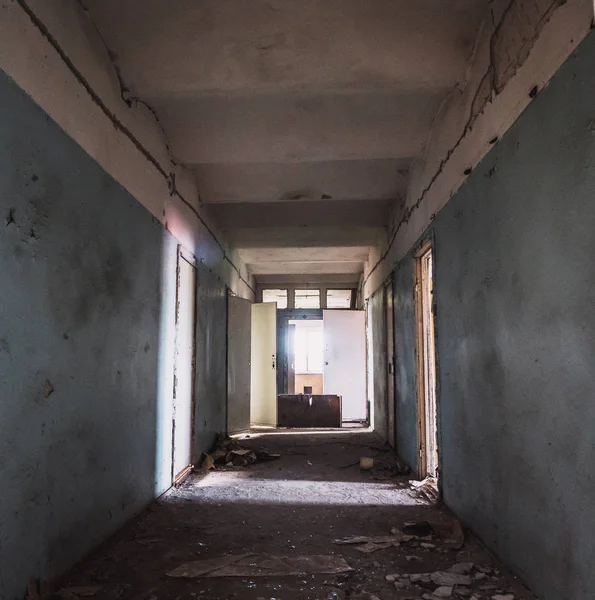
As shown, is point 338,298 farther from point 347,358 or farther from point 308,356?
point 308,356

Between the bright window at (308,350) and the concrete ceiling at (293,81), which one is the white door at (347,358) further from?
the bright window at (308,350)

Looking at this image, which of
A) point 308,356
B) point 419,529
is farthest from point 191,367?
point 308,356

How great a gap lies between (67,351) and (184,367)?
2.19m

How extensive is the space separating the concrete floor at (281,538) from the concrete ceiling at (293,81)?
2635 millimetres

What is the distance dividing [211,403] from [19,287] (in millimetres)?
3866

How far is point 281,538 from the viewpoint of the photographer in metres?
2.94

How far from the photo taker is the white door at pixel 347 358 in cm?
910

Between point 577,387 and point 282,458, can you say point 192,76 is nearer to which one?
point 577,387

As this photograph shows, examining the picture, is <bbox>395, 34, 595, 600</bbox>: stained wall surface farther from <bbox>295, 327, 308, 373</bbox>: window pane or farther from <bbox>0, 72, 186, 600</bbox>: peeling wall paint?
<bbox>295, 327, 308, 373</bbox>: window pane

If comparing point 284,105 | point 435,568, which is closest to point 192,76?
point 284,105

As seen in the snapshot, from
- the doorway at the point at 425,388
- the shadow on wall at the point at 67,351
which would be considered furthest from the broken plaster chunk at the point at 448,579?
the doorway at the point at 425,388

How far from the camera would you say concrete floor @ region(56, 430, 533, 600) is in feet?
7.41

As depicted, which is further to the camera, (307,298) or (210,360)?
(307,298)

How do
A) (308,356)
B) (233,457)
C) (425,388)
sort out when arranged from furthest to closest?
(308,356) → (233,457) → (425,388)
